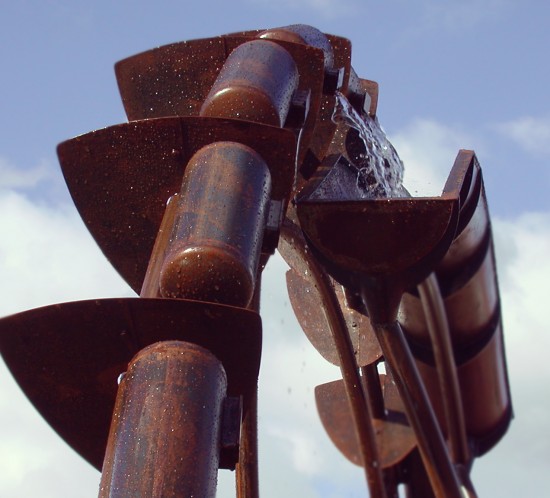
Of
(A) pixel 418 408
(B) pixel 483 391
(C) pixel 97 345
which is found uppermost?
(B) pixel 483 391

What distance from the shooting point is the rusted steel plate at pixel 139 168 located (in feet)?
10.6

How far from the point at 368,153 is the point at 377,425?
2.39m

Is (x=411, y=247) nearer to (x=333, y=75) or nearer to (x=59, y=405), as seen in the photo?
(x=333, y=75)

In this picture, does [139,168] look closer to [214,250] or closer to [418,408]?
[214,250]

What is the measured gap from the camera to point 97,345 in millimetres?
2713

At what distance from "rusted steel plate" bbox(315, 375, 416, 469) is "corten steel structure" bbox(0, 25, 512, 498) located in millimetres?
1019

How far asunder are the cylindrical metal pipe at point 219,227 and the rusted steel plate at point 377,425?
3.85 m

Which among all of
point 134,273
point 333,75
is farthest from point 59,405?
point 333,75

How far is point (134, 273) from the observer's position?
356 centimetres

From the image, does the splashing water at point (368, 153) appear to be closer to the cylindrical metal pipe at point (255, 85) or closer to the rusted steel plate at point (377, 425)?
the cylindrical metal pipe at point (255, 85)

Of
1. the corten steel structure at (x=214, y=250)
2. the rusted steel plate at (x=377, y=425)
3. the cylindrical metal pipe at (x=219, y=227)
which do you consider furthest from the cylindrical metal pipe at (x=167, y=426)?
the rusted steel plate at (x=377, y=425)

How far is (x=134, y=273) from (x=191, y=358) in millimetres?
1034

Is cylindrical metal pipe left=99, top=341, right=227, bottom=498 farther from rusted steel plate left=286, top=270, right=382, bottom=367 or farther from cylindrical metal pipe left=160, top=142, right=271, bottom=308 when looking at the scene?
rusted steel plate left=286, top=270, right=382, bottom=367

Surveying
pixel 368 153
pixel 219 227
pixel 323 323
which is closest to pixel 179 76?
pixel 368 153
